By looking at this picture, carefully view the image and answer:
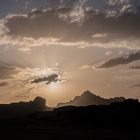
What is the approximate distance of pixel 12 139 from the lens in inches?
3105

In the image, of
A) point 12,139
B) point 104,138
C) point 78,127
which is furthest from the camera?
point 78,127

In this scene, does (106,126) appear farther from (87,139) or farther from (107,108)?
(87,139)

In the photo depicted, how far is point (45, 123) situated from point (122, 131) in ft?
118

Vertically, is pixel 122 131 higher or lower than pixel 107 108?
lower

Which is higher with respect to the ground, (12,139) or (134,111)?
(134,111)

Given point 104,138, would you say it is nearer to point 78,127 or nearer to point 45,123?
point 78,127

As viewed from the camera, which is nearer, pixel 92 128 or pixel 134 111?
pixel 92 128

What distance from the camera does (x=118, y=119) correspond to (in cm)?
13262

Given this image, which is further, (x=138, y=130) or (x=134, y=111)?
(x=134, y=111)

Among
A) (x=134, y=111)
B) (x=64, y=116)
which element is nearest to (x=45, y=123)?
(x=64, y=116)

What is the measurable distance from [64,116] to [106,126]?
87.0 ft

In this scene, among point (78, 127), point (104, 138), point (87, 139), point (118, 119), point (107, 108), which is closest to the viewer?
point (87, 139)

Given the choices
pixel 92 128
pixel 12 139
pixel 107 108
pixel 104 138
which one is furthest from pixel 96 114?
pixel 12 139

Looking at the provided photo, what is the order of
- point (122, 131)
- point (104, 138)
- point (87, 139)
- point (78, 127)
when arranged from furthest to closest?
point (78, 127)
point (122, 131)
point (104, 138)
point (87, 139)
